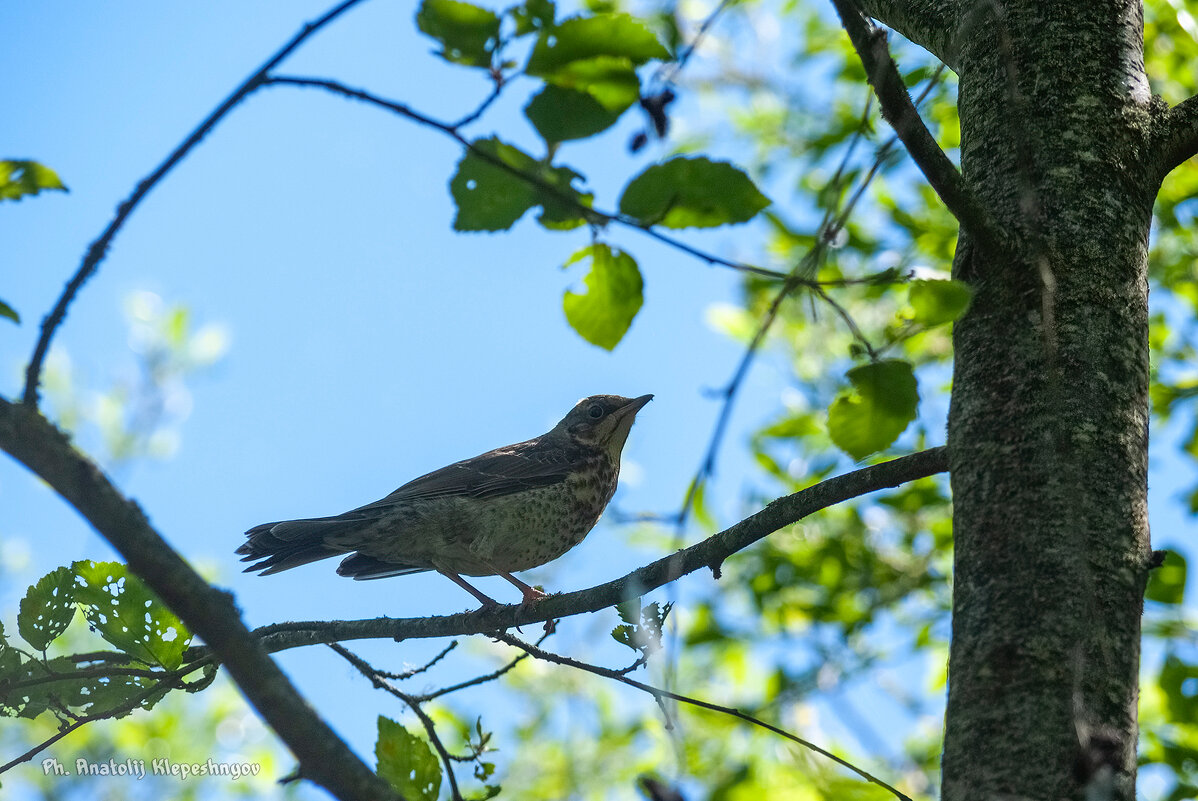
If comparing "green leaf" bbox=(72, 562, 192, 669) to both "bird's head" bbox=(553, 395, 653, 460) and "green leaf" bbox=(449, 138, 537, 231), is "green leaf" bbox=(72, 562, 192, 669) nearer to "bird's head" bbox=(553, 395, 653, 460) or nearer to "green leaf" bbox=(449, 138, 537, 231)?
"green leaf" bbox=(449, 138, 537, 231)

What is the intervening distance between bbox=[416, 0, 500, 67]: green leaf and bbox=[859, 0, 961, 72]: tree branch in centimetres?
139

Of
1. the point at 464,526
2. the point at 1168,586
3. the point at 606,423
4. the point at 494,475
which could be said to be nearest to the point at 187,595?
the point at 1168,586

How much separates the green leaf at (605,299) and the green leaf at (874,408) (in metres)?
0.43

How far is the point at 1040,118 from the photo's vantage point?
2.25m

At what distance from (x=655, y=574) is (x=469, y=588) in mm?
2662

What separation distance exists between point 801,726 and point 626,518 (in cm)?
550

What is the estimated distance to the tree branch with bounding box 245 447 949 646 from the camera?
2.33 meters

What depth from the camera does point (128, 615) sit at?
2.52 m

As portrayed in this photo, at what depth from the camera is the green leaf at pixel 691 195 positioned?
1.53 meters

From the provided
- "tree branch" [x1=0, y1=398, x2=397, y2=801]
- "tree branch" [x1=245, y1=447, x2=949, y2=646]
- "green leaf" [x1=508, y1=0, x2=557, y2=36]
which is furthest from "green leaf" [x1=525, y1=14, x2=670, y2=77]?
"tree branch" [x1=245, y1=447, x2=949, y2=646]

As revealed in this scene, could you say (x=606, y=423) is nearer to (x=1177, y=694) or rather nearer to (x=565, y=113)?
(x=1177, y=694)

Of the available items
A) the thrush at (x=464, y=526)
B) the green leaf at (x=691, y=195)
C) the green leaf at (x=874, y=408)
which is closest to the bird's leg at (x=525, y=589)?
the thrush at (x=464, y=526)

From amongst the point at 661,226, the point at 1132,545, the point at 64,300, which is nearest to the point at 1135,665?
the point at 1132,545

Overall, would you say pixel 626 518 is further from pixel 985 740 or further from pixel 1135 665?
pixel 1135 665
